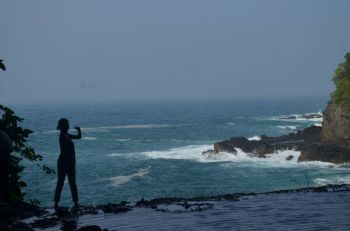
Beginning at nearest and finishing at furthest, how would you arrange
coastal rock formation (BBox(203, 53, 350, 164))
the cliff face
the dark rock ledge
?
the dark rock ledge < coastal rock formation (BBox(203, 53, 350, 164)) < the cliff face

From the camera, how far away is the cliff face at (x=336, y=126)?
58.7m

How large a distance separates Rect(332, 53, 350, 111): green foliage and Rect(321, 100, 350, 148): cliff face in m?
0.88

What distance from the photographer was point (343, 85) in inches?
2345

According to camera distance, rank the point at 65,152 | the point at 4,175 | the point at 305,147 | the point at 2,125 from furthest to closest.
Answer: the point at 305,147
the point at 2,125
the point at 65,152
the point at 4,175

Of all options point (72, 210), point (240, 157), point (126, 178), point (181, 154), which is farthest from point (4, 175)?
point (181, 154)

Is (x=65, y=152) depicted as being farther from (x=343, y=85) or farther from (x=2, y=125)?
(x=343, y=85)

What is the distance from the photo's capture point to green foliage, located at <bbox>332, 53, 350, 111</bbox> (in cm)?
5888

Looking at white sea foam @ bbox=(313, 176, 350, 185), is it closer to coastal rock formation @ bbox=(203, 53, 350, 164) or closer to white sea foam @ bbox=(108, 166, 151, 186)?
coastal rock formation @ bbox=(203, 53, 350, 164)

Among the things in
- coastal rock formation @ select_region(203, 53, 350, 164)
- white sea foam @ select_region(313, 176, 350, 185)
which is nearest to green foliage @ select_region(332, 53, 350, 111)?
coastal rock formation @ select_region(203, 53, 350, 164)

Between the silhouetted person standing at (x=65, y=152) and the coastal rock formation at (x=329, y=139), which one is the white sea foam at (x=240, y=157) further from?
the silhouetted person standing at (x=65, y=152)

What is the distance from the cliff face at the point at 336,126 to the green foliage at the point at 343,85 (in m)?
0.88

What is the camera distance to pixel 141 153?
6919 cm

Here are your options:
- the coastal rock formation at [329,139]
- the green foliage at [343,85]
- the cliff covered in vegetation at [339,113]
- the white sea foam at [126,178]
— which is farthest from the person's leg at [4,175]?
the green foliage at [343,85]

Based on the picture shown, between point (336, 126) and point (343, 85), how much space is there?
496 centimetres
